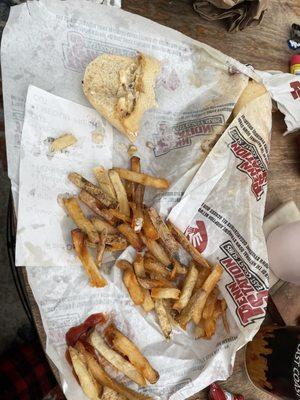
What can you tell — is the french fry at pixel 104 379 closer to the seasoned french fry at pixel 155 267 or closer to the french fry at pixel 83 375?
the french fry at pixel 83 375

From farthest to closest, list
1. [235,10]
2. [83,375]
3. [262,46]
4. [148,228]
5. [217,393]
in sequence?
[262,46] < [235,10] < [217,393] < [148,228] < [83,375]

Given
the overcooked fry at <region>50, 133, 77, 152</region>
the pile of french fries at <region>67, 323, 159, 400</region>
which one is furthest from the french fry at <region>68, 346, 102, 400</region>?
the overcooked fry at <region>50, 133, 77, 152</region>

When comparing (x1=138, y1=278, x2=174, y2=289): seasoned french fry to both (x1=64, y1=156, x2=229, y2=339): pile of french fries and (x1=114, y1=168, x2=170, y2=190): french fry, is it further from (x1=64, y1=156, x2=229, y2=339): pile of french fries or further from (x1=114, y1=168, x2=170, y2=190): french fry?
(x1=114, y1=168, x2=170, y2=190): french fry

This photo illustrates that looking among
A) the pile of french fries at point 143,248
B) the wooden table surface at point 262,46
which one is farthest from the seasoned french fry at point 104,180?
the wooden table surface at point 262,46

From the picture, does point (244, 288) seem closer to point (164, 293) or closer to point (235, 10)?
point (164, 293)

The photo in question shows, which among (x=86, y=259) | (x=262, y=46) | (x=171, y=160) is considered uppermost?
(x=262, y=46)

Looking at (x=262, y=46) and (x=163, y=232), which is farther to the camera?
(x=262, y=46)

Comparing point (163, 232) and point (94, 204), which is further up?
point (94, 204)

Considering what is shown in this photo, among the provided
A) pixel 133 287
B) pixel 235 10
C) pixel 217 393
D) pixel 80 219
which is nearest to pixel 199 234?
pixel 133 287
